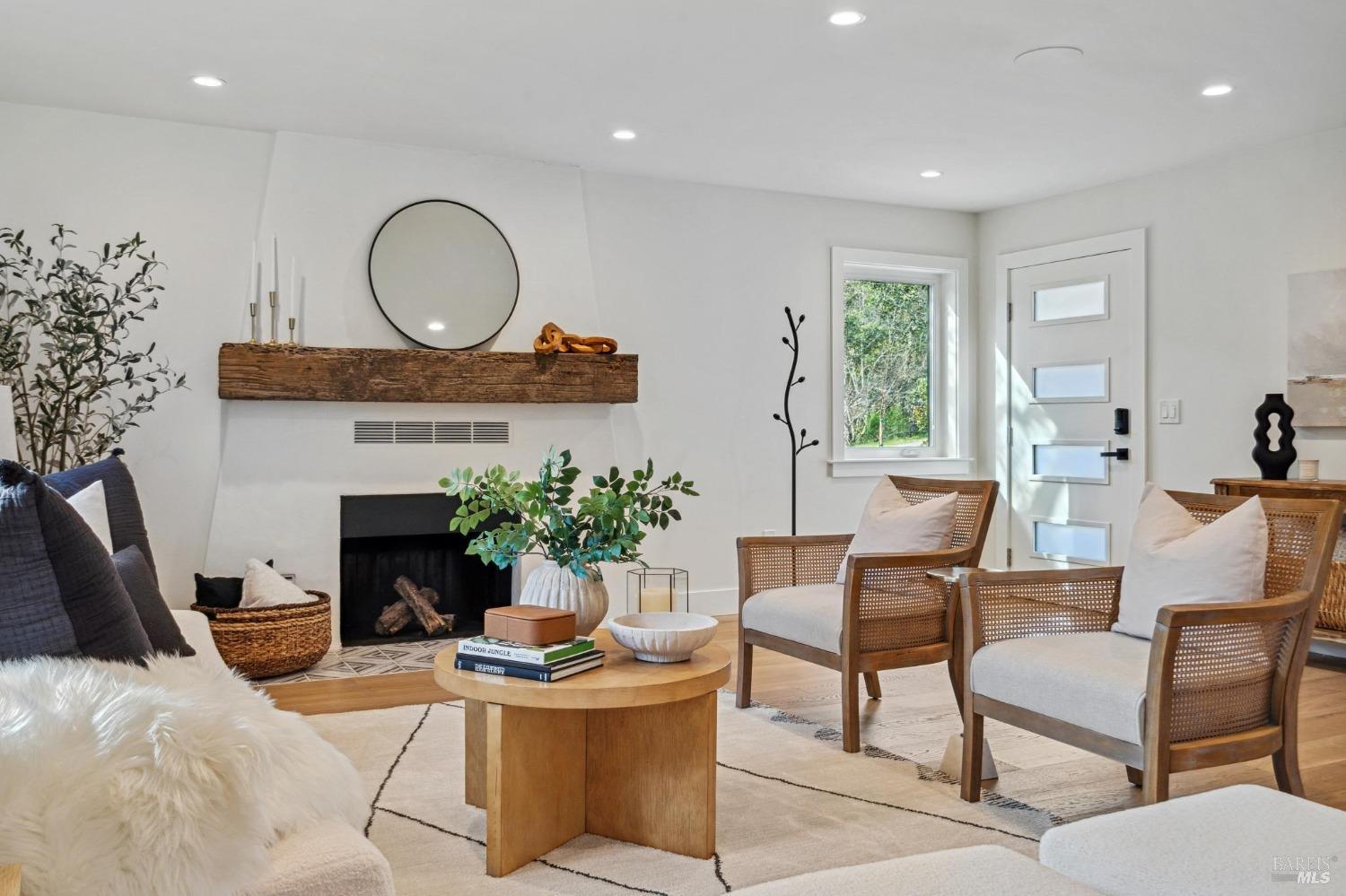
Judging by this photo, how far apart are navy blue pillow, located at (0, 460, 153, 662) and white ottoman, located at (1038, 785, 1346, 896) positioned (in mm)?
1388

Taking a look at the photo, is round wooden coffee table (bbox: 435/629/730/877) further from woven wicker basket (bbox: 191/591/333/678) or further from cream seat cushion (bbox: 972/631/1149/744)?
woven wicker basket (bbox: 191/591/333/678)

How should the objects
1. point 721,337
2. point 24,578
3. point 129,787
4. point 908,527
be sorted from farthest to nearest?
point 721,337 < point 908,527 < point 24,578 < point 129,787

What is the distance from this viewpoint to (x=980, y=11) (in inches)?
131

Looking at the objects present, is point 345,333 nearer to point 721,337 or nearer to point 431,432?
point 431,432

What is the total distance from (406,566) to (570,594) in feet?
8.82

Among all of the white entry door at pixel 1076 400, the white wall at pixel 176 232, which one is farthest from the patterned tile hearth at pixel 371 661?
the white entry door at pixel 1076 400

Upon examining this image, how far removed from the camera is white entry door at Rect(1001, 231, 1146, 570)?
5.55 meters

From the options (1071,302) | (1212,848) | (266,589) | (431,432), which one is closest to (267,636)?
(266,589)

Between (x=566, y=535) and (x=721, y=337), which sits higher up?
(x=721, y=337)

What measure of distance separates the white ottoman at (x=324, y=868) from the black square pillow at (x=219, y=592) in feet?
10.5

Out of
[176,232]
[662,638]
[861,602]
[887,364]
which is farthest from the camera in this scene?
[887,364]

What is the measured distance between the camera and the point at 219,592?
433 centimetres

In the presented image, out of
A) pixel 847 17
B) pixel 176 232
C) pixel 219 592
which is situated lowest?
pixel 219 592

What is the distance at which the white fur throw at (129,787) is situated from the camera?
1.16 m
